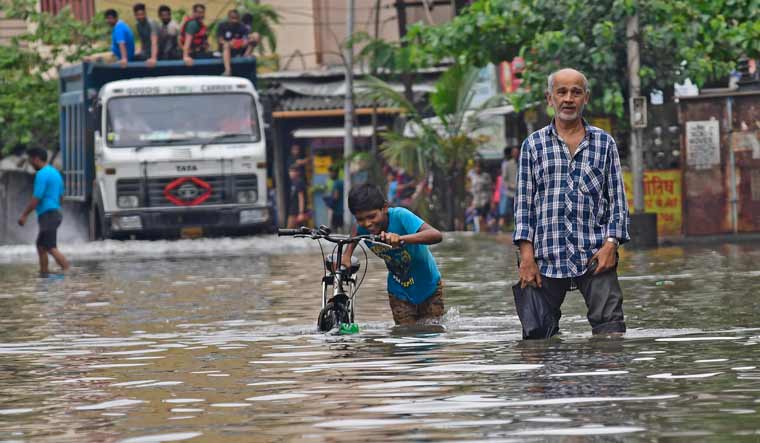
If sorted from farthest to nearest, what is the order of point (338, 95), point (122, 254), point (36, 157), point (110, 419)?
1. point (338, 95)
2. point (122, 254)
3. point (36, 157)
4. point (110, 419)

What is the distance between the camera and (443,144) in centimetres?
3566

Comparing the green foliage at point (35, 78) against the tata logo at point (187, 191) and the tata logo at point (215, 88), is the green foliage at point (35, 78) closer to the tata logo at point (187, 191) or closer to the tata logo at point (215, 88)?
the tata logo at point (187, 191)

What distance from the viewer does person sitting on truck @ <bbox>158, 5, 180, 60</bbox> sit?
31047 mm

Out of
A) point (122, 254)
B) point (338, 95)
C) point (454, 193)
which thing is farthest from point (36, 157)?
point (338, 95)

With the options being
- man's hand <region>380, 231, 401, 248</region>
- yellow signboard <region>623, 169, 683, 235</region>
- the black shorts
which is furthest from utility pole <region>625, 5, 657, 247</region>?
man's hand <region>380, 231, 401, 248</region>

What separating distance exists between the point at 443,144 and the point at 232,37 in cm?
572

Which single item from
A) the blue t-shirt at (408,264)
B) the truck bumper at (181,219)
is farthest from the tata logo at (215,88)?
the blue t-shirt at (408,264)

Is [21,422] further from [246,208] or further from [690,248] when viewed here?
[246,208]

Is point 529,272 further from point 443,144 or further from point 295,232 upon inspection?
point 443,144

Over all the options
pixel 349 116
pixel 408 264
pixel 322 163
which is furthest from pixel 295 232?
pixel 322 163

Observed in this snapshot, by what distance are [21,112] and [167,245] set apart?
39.0ft

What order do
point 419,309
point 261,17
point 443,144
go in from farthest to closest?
point 261,17
point 443,144
point 419,309

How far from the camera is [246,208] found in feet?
95.8

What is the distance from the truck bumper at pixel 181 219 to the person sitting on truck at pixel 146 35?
2.74m
